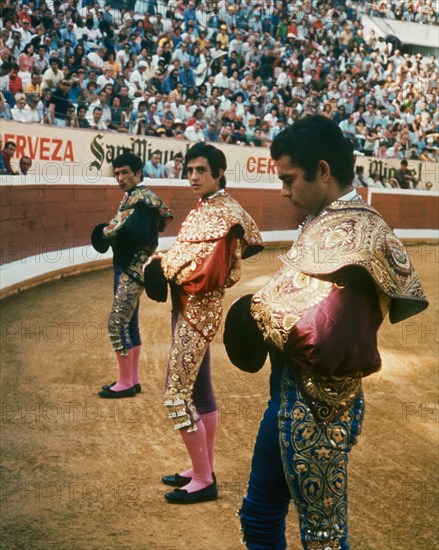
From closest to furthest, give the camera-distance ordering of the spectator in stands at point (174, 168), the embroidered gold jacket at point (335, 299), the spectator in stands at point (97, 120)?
the embroidered gold jacket at point (335, 299), the spectator in stands at point (97, 120), the spectator in stands at point (174, 168)

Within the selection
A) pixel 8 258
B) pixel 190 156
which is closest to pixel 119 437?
pixel 190 156

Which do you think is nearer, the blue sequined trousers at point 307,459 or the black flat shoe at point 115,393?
the blue sequined trousers at point 307,459

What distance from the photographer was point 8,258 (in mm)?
8969

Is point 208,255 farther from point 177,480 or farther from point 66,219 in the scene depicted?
point 66,219

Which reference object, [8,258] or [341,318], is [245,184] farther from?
[341,318]

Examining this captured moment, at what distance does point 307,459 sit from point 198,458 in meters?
1.65

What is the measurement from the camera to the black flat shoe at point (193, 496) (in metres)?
3.57

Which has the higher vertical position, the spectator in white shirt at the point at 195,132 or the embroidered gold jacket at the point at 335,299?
the embroidered gold jacket at the point at 335,299

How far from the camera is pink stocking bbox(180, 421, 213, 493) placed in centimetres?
350

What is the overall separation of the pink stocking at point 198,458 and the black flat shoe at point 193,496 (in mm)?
19

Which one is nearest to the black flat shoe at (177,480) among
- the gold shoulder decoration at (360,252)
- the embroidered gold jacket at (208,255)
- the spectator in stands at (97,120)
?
the embroidered gold jacket at (208,255)

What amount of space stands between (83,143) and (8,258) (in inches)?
154

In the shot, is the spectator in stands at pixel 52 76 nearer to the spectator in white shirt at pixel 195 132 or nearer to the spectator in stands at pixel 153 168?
the spectator in stands at pixel 153 168

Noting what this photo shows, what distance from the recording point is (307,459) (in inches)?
78.7
